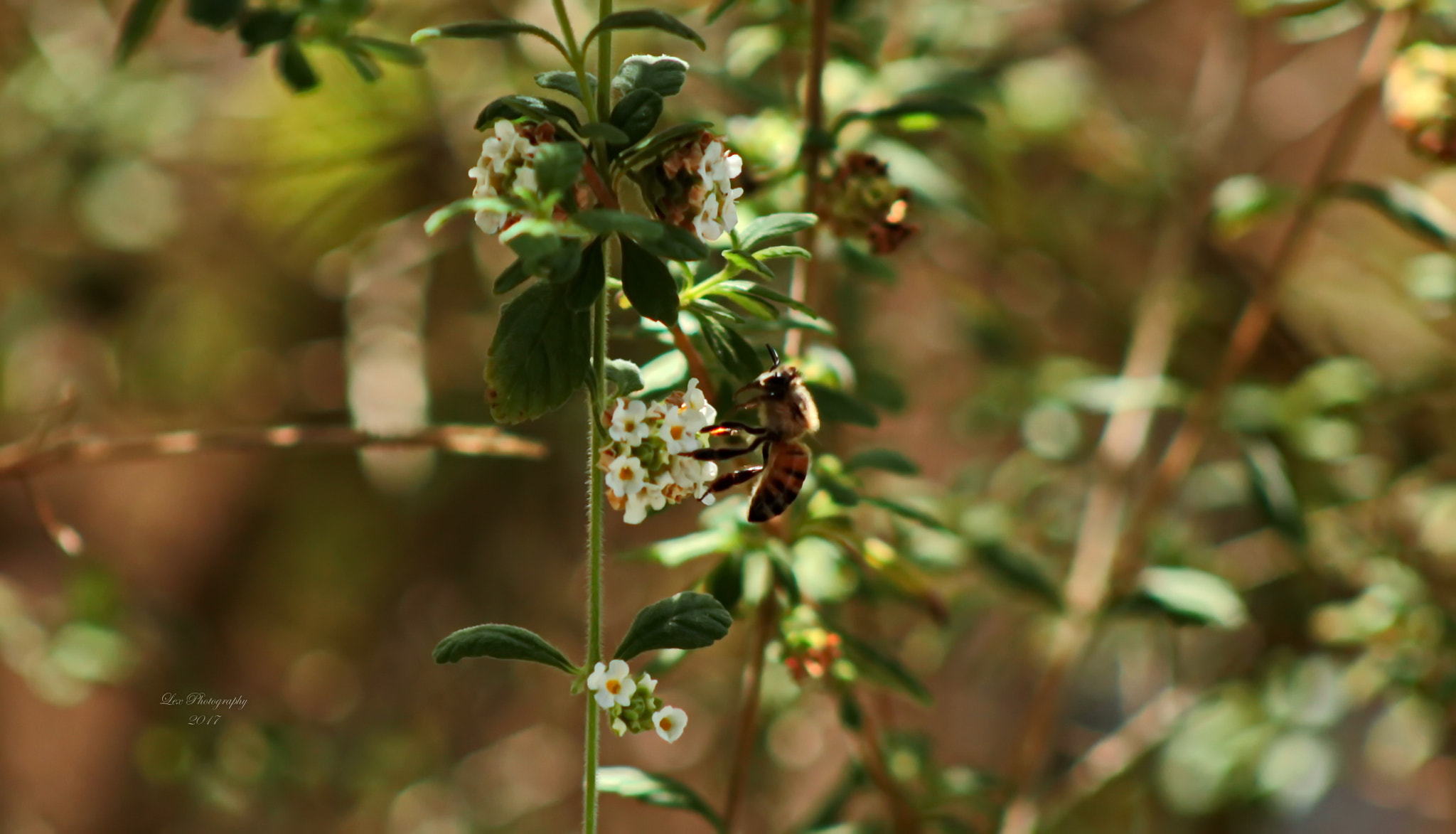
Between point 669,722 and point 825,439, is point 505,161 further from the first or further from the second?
point 825,439

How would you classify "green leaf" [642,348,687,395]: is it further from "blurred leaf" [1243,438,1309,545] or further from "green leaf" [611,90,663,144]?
"blurred leaf" [1243,438,1309,545]

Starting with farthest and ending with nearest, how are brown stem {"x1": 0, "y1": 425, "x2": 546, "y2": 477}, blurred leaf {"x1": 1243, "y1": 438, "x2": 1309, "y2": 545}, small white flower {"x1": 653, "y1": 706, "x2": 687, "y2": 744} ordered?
1. blurred leaf {"x1": 1243, "y1": 438, "x2": 1309, "y2": 545}
2. brown stem {"x1": 0, "y1": 425, "x2": 546, "y2": 477}
3. small white flower {"x1": 653, "y1": 706, "x2": 687, "y2": 744}

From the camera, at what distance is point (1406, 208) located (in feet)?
3.87

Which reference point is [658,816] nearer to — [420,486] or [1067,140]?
[420,486]

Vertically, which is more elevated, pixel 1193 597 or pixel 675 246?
pixel 675 246

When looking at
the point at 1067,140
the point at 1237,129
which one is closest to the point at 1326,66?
the point at 1237,129

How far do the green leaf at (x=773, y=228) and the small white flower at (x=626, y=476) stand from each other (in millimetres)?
150

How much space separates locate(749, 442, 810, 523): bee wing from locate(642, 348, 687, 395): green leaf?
9cm

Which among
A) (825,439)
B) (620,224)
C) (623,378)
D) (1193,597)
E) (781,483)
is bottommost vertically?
(1193,597)

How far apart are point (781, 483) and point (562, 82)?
31cm

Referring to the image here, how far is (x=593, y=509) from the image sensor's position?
0.68 m

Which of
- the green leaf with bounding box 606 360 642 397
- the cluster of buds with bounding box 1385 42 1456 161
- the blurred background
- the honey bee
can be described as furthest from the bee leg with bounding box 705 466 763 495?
the cluster of buds with bounding box 1385 42 1456 161

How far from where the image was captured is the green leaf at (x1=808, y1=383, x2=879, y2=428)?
0.92 metres

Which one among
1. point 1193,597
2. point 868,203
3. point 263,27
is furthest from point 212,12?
point 1193,597
